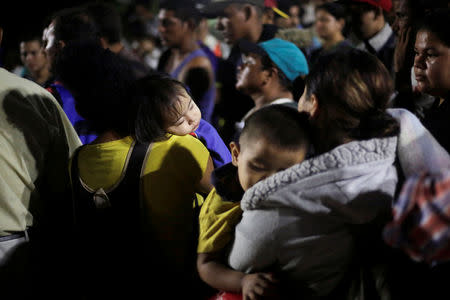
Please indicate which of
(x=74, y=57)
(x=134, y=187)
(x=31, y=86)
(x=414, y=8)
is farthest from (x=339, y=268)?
(x=414, y=8)

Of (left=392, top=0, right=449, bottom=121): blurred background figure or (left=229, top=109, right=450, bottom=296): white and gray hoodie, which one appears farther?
(left=392, top=0, right=449, bottom=121): blurred background figure

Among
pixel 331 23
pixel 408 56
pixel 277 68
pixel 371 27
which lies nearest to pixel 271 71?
pixel 277 68

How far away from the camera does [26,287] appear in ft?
6.89

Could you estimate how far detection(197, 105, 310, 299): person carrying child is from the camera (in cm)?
136

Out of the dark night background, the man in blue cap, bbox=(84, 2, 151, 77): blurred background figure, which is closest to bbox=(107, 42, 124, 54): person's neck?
bbox=(84, 2, 151, 77): blurred background figure

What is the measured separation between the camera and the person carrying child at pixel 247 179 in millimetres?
1357

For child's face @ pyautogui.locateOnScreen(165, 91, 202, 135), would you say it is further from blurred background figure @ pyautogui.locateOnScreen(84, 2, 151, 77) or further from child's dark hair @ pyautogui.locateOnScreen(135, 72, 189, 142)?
blurred background figure @ pyautogui.locateOnScreen(84, 2, 151, 77)

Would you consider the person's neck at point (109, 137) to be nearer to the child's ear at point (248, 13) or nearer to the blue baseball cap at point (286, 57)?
the blue baseball cap at point (286, 57)

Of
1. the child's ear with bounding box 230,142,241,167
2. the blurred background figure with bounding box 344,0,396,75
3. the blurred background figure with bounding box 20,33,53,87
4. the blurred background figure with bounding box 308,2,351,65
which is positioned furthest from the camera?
the blurred background figure with bounding box 308,2,351,65

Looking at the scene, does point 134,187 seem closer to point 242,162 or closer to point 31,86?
point 242,162

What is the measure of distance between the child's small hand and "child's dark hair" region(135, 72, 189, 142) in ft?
2.39

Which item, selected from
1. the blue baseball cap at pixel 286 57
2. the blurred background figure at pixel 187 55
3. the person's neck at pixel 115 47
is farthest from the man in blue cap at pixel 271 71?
the person's neck at pixel 115 47

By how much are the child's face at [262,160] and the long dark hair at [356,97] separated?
0.15 metres

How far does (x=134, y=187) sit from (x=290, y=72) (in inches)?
62.9
